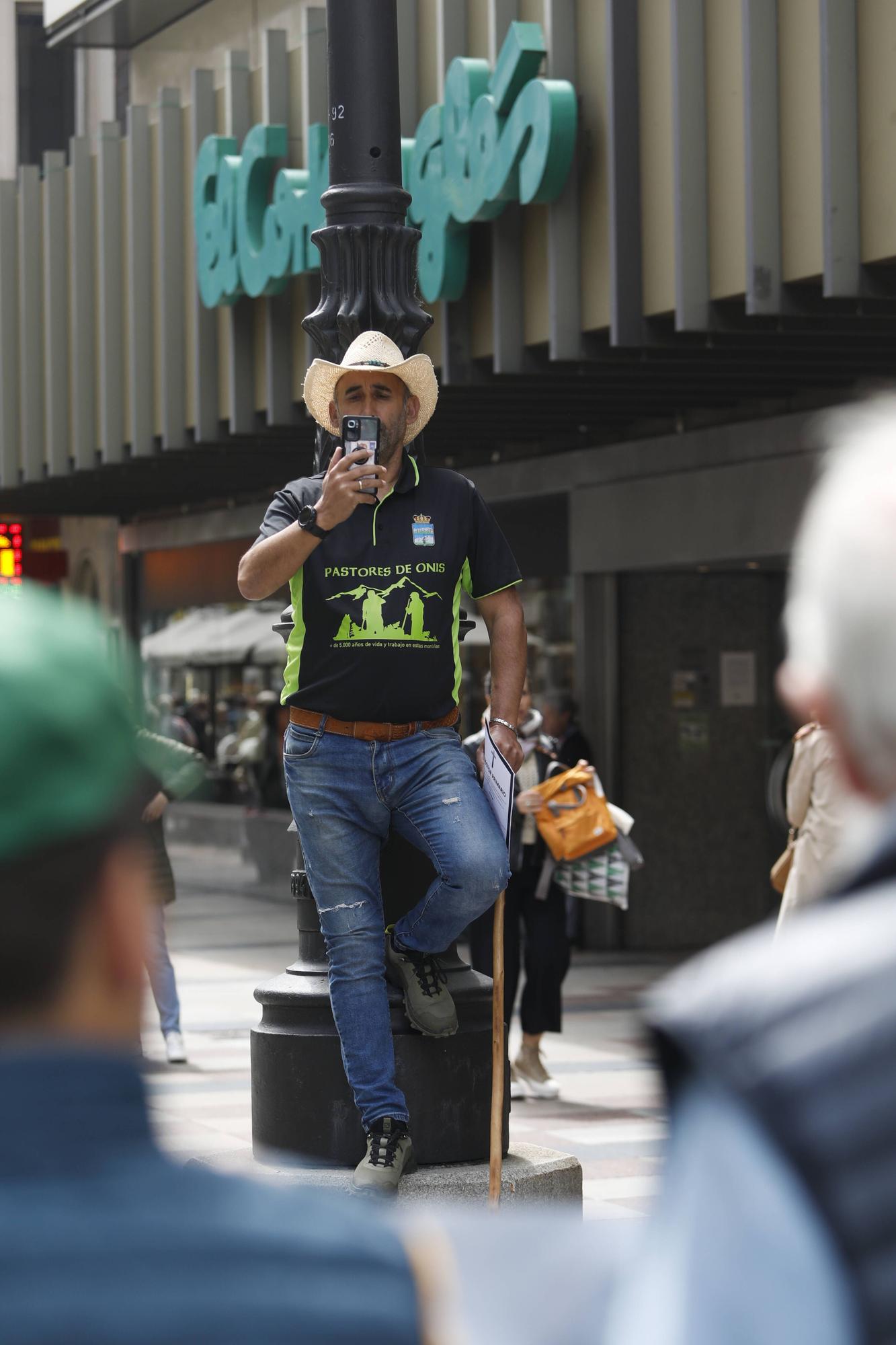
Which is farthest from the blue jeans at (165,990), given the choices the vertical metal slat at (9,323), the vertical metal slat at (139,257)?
the vertical metal slat at (9,323)

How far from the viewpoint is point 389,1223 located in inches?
53.4

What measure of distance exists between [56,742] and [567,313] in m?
10.1

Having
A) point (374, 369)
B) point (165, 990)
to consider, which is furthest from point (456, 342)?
point (374, 369)

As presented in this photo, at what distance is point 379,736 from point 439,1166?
112 centimetres

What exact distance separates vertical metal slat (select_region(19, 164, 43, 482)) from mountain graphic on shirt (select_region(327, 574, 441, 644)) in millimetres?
15655

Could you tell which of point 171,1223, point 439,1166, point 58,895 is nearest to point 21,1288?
point 171,1223

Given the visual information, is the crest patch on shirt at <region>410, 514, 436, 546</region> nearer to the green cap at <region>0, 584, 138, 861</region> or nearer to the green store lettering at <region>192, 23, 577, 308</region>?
the green cap at <region>0, 584, 138, 861</region>

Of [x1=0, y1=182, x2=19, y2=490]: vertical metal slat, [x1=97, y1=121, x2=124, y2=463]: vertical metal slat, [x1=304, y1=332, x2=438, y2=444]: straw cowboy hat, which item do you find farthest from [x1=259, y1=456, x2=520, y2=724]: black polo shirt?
[x1=0, y1=182, x2=19, y2=490]: vertical metal slat

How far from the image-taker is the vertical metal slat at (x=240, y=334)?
15570 millimetres

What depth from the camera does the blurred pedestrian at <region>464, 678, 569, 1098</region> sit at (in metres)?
9.22

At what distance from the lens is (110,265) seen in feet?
62.2

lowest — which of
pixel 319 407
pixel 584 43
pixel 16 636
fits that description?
pixel 16 636

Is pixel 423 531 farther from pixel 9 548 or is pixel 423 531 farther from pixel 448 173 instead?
pixel 9 548

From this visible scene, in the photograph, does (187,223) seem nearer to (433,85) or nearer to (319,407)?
(433,85)
